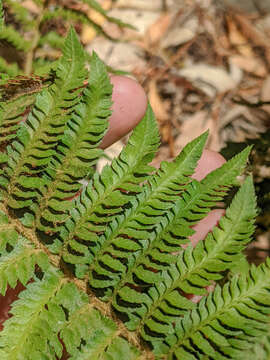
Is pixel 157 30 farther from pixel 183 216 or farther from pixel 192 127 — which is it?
pixel 183 216

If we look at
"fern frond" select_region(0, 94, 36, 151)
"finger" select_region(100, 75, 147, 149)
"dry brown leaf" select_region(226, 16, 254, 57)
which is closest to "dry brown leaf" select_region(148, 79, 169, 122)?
"dry brown leaf" select_region(226, 16, 254, 57)

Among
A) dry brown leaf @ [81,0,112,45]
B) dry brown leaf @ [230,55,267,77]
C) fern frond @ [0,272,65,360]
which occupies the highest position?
dry brown leaf @ [230,55,267,77]

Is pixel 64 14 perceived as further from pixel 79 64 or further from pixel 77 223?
pixel 77 223

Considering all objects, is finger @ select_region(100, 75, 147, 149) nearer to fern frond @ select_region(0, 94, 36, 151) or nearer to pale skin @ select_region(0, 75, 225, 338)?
pale skin @ select_region(0, 75, 225, 338)

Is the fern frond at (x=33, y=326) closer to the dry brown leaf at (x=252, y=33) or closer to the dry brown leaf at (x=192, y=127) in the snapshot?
the dry brown leaf at (x=192, y=127)

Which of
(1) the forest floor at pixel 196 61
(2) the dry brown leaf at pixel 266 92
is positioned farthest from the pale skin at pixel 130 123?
(2) the dry brown leaf at pixel 266 92

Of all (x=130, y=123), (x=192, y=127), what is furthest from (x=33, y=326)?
(x=192, y=127)
